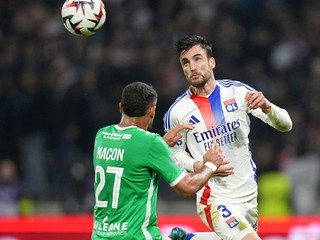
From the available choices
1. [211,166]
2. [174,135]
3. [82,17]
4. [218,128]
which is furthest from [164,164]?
[82,17]

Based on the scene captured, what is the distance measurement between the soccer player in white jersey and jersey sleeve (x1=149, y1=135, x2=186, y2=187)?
88 centimetres

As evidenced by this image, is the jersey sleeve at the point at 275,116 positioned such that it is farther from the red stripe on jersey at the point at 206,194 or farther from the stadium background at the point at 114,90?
the stadium background at the point at 114,90

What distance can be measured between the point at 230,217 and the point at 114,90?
678 centimetres

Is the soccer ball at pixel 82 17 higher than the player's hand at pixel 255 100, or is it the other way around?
the soccer ball at pixel 82 17

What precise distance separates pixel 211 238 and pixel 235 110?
1.11 m

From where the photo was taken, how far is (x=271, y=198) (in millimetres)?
14961

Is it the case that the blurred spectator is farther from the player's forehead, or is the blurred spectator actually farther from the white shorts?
the player's forehead

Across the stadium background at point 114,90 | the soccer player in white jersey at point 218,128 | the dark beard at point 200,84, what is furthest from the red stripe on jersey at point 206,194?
the stadium background at point 114,90

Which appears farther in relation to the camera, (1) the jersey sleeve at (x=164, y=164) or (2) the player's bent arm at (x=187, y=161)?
(2) the player's bent arm at (x=187, y=161)

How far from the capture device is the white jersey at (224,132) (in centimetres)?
849

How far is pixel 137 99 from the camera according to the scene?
7.53 metres

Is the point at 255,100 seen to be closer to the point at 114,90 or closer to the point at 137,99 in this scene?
the point at 137,99

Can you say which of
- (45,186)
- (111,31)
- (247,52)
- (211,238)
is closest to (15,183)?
(45,186)

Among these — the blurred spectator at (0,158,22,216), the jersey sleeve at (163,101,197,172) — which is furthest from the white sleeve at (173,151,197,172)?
the blurred spectator at (0,158,22,216)
